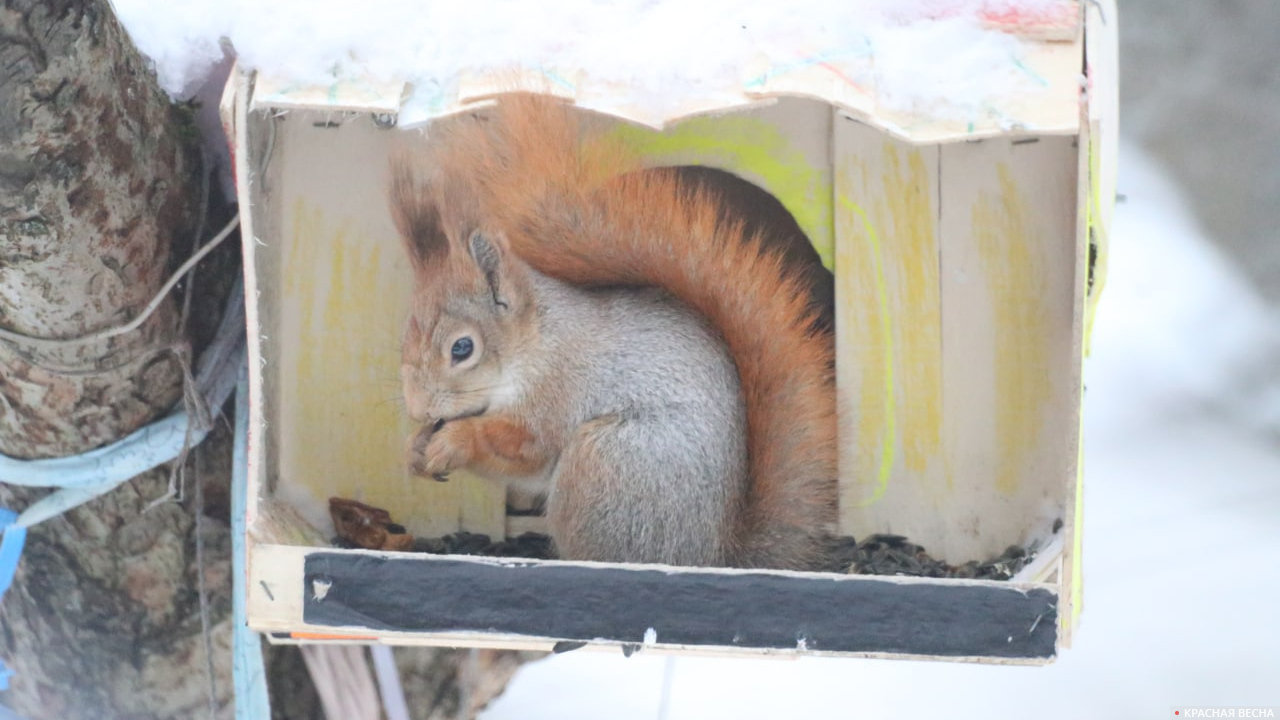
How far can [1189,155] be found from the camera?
9.70 ft

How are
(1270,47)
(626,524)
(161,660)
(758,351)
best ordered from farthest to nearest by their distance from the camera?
(1270,47), (161,660), (758,351), (626,524)

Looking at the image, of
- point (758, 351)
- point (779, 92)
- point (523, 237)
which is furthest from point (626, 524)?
point (779, 92)

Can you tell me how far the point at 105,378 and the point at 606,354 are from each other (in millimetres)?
550

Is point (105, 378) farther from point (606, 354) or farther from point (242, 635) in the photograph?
point (606, 354)

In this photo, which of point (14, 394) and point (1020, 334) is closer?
point (14, 394)

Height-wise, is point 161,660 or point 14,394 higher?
point 14,394

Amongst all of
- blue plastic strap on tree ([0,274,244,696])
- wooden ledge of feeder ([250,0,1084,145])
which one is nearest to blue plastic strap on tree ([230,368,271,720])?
blue plastic strap on tree ([0,274,244,696])

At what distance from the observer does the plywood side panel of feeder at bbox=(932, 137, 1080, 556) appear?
1.56 m

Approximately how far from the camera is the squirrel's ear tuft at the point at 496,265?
1.43 metres

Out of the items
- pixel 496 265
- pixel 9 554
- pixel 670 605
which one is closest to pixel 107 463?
pixel 9 554

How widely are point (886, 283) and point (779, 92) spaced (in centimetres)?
46

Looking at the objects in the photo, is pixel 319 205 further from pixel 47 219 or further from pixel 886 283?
pixel 886 283

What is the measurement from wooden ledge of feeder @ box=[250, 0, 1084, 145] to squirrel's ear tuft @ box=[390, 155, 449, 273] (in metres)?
0.22

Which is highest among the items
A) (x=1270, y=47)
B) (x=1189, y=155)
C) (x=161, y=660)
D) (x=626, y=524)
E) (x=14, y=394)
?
(x=1270, y=47)
